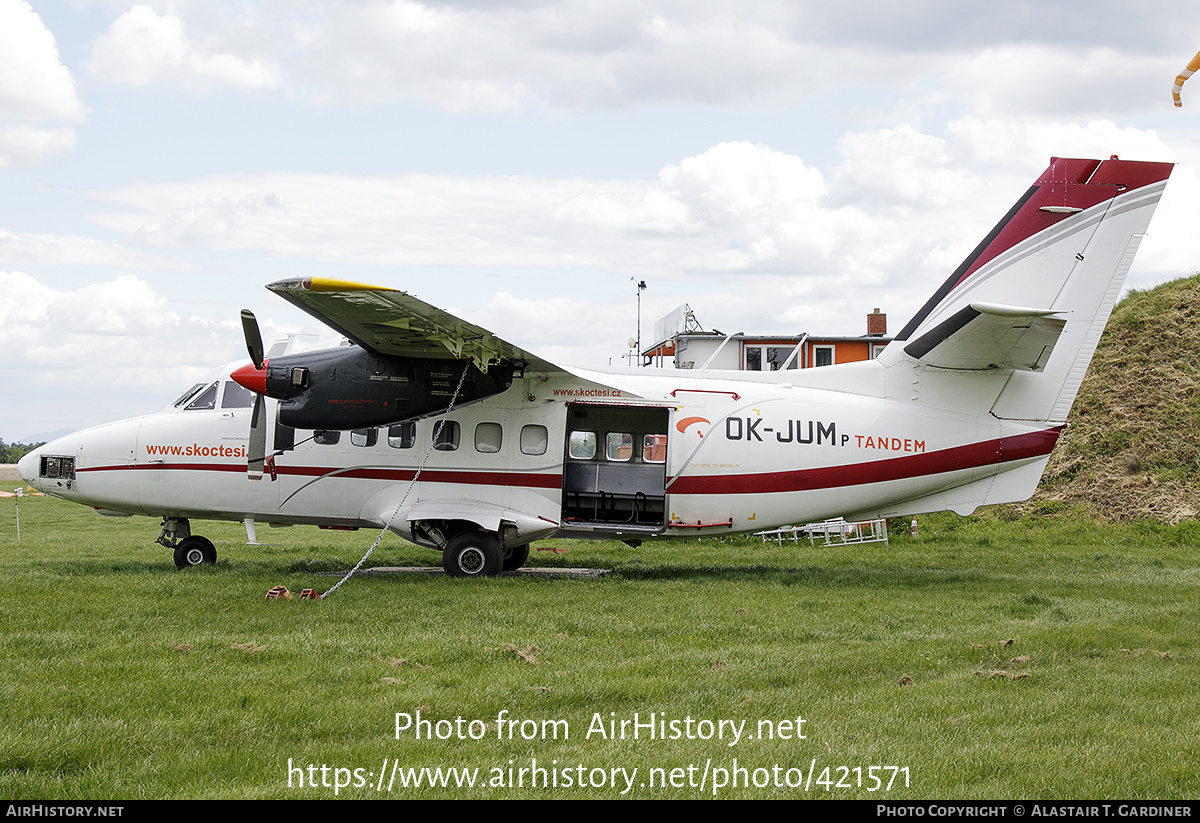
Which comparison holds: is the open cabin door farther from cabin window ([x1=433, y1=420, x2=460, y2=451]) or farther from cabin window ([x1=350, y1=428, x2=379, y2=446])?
cabin window ([x1=350, y1=428, x2=379, y2=446])

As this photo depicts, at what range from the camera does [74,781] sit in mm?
5707

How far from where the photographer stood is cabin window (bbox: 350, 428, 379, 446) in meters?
15.5

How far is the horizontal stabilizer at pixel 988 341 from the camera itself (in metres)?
14.0

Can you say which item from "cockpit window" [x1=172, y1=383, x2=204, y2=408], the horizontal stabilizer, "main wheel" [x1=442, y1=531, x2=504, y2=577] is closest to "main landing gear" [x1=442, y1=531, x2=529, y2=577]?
"main wheel" [x1=442, y1=531, x2=504, y2=577]

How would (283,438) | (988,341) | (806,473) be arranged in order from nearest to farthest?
1. (988,341)
2. (806,473)
3. (283,438)

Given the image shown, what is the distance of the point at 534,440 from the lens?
50.8 ft

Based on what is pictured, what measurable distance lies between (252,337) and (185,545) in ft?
13.2

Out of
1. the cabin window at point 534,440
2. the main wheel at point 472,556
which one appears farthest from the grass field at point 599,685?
the cabin window at point 534,440

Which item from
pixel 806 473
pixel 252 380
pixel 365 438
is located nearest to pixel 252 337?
pixel 252 380

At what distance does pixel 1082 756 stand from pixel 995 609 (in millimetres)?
6261

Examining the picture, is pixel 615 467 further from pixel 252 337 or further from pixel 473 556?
pixel 252 337

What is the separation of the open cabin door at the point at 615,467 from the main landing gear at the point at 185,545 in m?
6.05

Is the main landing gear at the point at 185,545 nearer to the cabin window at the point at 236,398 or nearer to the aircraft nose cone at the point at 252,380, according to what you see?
the cabin window at the point at 236,398

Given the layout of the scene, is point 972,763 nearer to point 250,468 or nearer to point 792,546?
point 250,468
